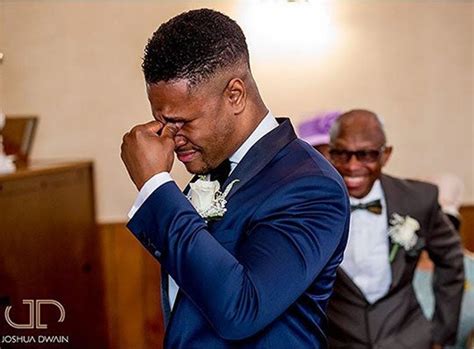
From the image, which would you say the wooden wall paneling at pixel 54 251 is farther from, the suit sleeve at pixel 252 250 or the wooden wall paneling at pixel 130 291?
the suit sleeve at pixel 252 250

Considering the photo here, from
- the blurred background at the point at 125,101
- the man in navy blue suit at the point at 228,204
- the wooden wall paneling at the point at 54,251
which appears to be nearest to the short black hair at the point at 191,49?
the man in navy blue suit at the point at 228,204

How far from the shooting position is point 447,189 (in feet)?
10.2

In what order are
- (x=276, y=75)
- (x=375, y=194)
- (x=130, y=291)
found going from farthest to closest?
(x=130, y=291) < (x=375, y=194) < (x=276, y=75)

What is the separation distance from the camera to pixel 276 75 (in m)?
1.56

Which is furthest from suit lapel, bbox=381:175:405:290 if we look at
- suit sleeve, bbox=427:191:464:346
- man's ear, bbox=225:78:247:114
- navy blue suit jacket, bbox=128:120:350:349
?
man's ear, bbox=225:78:247:114

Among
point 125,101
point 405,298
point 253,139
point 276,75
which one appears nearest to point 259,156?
point 253,139

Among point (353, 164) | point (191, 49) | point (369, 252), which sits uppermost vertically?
point (191, 49)

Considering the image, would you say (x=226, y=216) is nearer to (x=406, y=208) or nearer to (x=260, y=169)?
(x=260, y=169)

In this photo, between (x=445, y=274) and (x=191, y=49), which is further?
(x=445, y=274)

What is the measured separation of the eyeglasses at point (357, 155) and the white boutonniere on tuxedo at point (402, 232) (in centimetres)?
14

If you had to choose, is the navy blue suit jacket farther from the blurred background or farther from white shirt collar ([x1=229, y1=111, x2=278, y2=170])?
the blurred background

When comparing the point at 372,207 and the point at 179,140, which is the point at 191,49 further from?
the point at 372,207

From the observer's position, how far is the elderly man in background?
192cm

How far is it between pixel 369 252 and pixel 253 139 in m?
0.94
